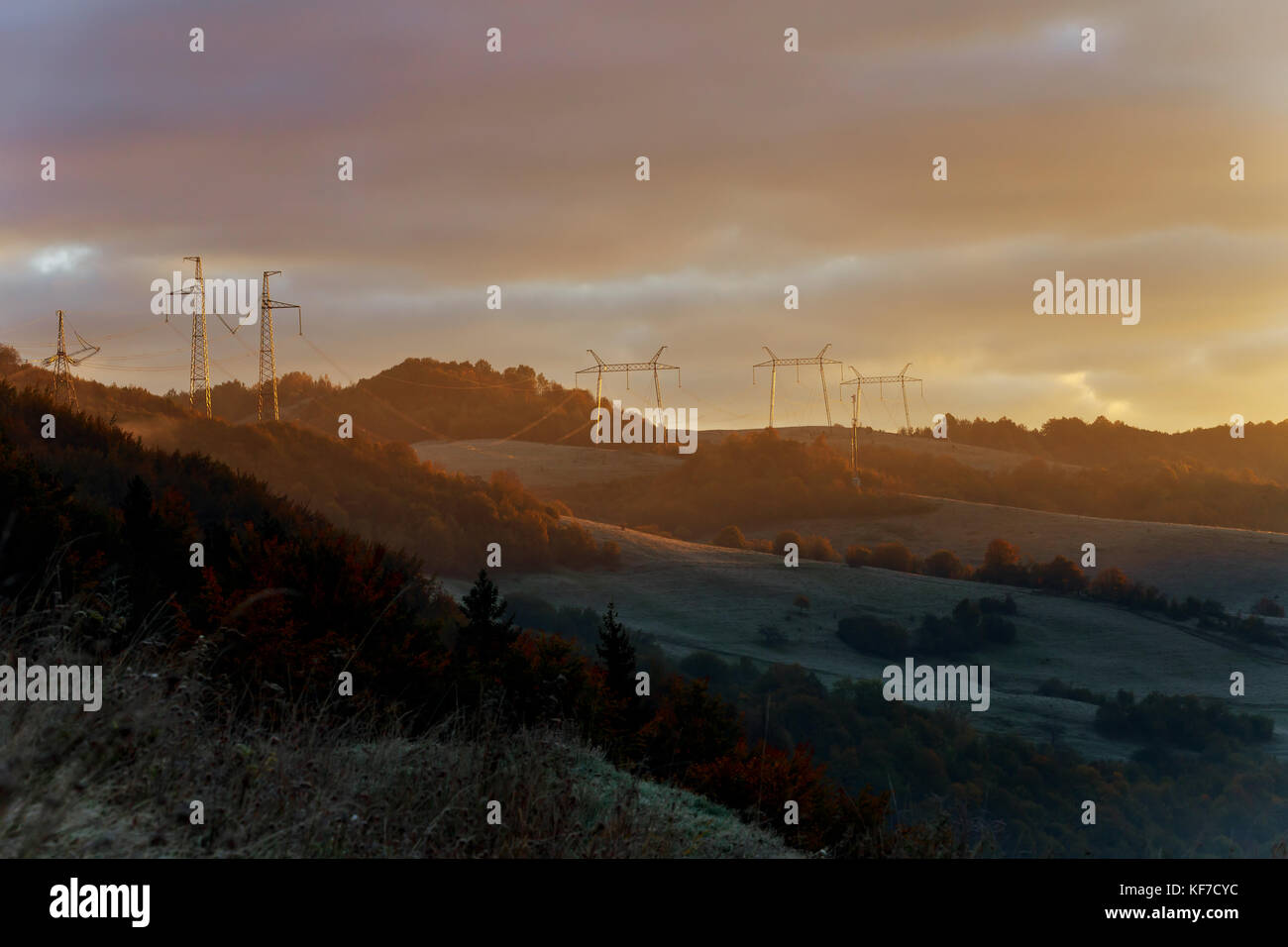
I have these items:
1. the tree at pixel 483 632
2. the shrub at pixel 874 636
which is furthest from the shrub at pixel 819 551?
the tree at pixel 483 632

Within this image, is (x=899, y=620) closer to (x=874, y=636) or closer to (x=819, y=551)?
(x=874, y=636)

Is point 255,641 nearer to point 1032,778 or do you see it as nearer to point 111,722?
point 111,722

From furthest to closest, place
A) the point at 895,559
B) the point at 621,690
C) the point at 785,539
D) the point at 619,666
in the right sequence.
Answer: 1. the point at 785,539
2. the point at 895,559
3. the point at 619,666
4. the point at 621,690

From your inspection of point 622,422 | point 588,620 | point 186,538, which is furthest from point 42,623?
point 622,422

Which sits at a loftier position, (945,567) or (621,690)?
(621,690)

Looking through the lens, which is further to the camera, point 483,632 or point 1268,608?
point 1268,608

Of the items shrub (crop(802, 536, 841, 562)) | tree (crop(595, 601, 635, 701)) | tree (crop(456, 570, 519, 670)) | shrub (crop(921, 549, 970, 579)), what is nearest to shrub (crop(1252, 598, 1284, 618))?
shrub (crop(921, 549, 970, 579))

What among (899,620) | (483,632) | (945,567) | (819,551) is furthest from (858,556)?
(483,632)

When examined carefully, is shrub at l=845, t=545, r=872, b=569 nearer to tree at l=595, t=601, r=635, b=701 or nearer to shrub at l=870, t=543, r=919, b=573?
shrub at l=870, t=543, r=919, b=573

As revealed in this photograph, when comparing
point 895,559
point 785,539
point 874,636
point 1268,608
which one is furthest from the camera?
point 785,539

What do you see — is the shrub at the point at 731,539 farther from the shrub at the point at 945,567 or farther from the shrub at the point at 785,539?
the shrub at the point at 945,567

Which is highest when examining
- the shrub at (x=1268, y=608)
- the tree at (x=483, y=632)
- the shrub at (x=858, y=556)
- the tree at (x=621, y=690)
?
the tree at (x=483, y=632)
